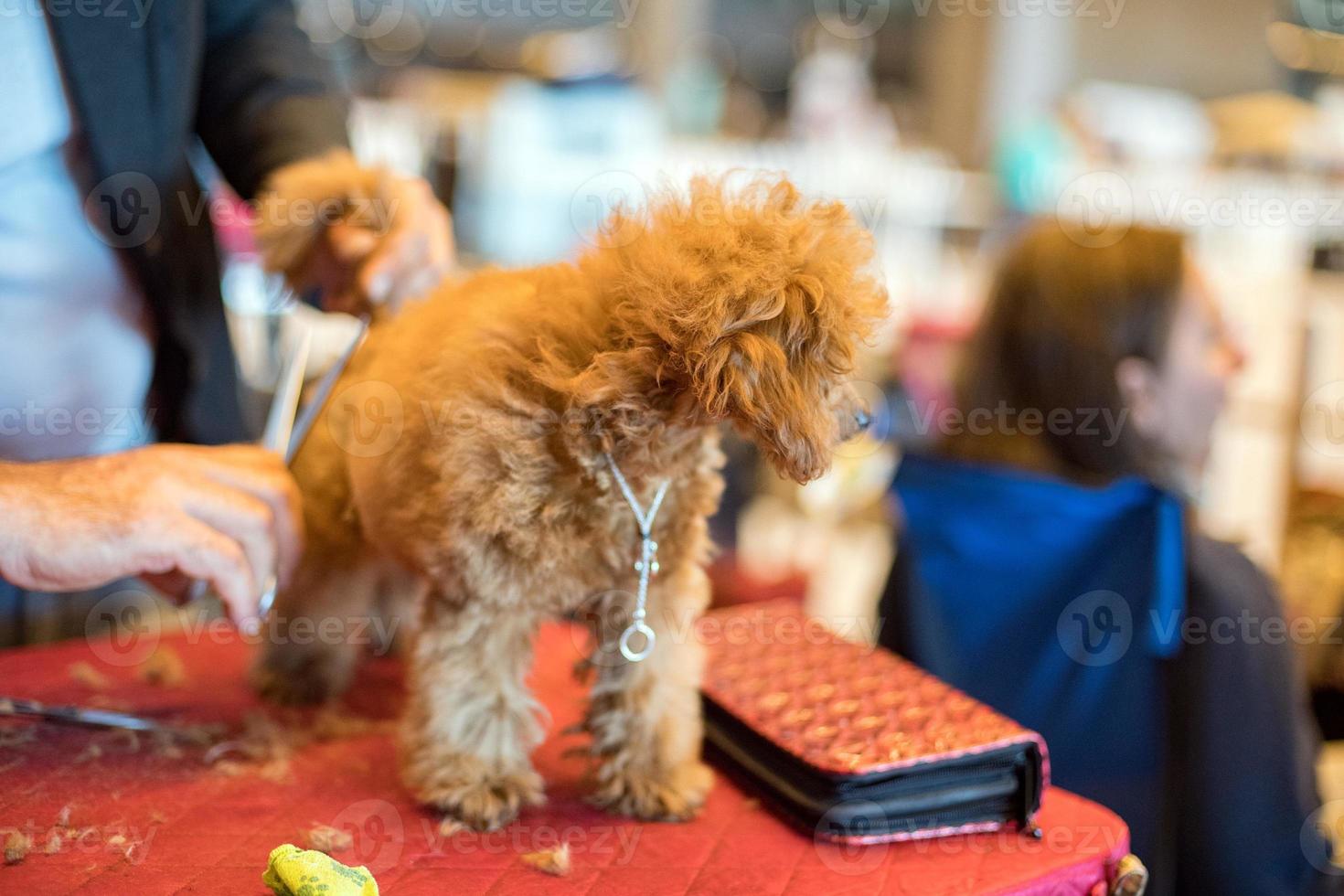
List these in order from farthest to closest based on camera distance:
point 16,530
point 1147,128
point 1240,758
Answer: point 1147,128, point 1240,758, point 16,530

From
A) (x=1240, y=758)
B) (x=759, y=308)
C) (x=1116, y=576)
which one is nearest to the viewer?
(x=759, y=308)

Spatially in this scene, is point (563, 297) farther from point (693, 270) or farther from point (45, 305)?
point (45, 305)

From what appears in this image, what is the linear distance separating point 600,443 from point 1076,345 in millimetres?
1093

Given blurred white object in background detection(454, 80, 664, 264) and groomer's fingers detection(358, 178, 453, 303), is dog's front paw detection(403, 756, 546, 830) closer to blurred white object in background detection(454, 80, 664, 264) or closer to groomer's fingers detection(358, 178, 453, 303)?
groomer's fingers detection(358, 178, 453, 303)

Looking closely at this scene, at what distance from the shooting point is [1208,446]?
175 cm

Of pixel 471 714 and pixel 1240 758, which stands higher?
pixel 471 714

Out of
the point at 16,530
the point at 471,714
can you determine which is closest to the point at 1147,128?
the point at 471,714

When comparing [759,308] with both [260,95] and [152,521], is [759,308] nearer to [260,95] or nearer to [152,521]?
[152,521]

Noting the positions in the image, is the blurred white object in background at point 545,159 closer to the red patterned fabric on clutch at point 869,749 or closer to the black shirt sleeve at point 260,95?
the black shirt sleeve at point 260,95

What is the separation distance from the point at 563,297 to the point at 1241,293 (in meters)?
2.55

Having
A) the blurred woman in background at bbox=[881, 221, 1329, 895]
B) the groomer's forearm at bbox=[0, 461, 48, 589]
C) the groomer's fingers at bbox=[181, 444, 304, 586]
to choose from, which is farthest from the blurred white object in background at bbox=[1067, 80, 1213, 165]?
the groomer's forearm at bbox=[0, 461, 48, 589]

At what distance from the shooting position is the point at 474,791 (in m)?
0.90

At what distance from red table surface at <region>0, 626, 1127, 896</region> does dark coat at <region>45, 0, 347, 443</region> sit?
0.52 metres

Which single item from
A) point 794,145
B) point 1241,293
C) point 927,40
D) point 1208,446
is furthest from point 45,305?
point 927,40
